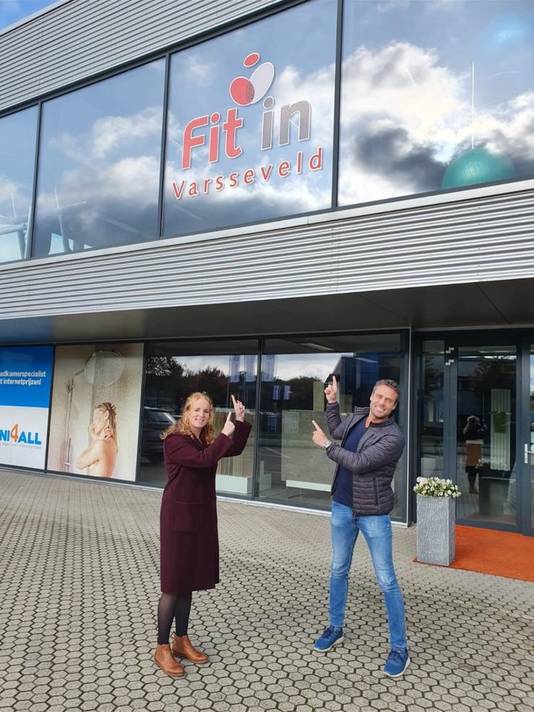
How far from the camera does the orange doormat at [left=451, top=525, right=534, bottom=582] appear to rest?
223 inches

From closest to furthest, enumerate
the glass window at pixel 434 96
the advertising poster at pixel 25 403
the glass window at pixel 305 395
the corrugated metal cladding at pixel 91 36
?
the glass window at pixel 434 96 < the corrugated metal cladding at pixel 91 36 < the glass window at pixel 305 395 < the advertising poster at pixel 25 403

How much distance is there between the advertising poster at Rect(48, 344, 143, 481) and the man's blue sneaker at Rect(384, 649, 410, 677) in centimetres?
754

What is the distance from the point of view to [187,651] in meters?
3.45

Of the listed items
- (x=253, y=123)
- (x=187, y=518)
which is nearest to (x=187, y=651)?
(x=187, y=518)

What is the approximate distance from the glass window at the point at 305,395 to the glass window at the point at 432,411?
43 cm

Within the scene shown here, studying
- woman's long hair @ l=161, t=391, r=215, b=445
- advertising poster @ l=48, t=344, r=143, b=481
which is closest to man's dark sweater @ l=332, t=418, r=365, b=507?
woman's long hair @ l=161, t=391, r=215, b=445

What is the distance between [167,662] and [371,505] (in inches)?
59.6

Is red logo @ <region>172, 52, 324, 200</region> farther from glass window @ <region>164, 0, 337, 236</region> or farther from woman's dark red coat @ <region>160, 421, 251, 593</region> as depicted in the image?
woman's dark red coat @ <region>160, 421, 251, 593</region>

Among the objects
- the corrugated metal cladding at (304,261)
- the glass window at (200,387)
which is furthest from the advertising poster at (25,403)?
the corrugated metal cladding at (304,261)

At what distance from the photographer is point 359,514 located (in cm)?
346

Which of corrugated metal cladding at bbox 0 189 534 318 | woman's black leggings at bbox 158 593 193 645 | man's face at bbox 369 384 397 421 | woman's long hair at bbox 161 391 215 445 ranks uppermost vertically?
corrugated metal cladding at bbox 0 189 534 318

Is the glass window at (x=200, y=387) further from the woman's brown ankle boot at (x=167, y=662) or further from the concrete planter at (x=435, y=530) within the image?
the woman's brown ankle boot at (x=167, y=662)

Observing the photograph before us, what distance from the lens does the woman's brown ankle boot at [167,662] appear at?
3236 millimetres

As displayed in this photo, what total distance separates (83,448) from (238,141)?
22.1 feet
